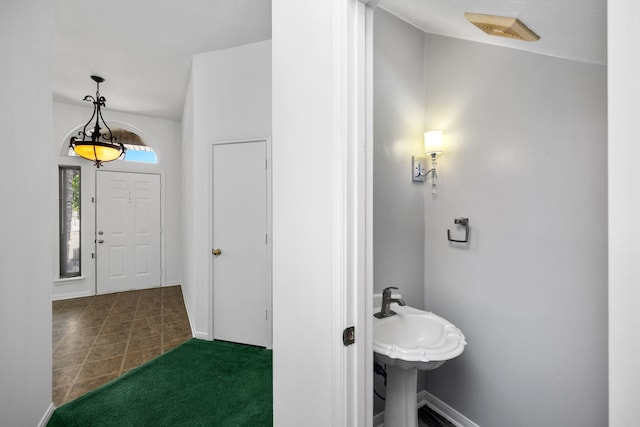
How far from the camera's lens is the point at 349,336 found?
0.99 meters

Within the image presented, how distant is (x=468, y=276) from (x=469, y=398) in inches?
30.2

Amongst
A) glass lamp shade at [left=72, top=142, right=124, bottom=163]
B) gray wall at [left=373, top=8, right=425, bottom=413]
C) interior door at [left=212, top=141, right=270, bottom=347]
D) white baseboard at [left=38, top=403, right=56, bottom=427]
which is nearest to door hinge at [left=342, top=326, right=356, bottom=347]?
gray wall at [left=373, top=8, right=425, bottom=413]

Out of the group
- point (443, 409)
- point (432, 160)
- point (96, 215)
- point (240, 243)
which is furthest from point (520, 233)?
point (96, 215)

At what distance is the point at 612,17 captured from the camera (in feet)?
1.18

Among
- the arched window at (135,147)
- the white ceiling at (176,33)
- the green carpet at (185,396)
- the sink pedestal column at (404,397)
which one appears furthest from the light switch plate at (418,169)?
the arched window at (135,147)

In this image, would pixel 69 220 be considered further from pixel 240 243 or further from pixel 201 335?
pixel 240 243

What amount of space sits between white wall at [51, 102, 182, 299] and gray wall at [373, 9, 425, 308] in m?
4.13

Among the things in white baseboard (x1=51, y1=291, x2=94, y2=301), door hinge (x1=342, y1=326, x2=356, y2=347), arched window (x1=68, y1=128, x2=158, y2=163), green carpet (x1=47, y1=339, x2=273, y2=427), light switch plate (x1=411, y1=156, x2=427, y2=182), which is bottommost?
green carpet (x1=47, y1=339, x2=273, y2=427)

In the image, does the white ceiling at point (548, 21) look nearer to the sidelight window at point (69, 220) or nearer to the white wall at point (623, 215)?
the white wall at point (623, 215)

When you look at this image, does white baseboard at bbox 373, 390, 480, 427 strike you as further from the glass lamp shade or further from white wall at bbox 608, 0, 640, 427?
the glass lamp shade

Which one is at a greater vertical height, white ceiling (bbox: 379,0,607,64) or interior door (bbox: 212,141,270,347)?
white ceiling (bbox: 379,0,607,64)

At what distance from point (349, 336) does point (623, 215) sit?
2.67 feet

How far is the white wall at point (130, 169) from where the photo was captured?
14.3 feet

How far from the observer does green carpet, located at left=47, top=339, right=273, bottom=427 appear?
6.09 ft
